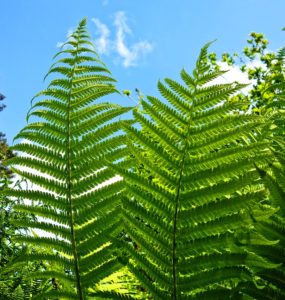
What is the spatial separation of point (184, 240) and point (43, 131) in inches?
21.4

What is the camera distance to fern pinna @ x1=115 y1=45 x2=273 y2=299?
0.96m

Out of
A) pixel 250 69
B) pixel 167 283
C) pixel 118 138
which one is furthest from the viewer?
pixel 250 69

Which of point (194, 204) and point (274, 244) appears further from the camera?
point (194, 204)

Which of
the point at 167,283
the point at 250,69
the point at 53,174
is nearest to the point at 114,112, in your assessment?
the point at 53,174

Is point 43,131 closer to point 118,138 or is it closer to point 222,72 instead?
point 118,138

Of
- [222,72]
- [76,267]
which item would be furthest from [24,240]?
[222,72]

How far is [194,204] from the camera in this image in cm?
107

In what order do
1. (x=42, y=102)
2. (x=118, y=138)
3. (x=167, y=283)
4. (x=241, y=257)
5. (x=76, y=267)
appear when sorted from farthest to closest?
(x=42, y=102)
(x=118, y=138)
(x=76, y=267)
(x=167, y=283)
(x=241, y=257)

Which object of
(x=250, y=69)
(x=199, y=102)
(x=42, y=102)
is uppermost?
(x=250, y=69)

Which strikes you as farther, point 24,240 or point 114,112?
point 114,112

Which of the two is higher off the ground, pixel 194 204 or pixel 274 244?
pixel 194 204

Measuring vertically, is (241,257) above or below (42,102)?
below

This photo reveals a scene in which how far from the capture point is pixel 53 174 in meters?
1.29

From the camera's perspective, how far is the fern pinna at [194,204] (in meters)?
0.96
